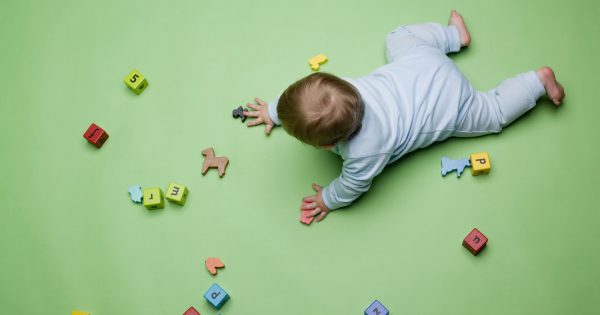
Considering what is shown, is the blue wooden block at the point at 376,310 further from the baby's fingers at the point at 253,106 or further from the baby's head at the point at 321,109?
the baby's fingers at the point at 253,106

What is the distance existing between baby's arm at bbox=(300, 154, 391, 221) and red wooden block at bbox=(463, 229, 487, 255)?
0.24 meters

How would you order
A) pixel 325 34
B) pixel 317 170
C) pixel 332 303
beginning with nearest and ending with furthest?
pixel 332 303 → pixel 317 170 → pixel 325 34

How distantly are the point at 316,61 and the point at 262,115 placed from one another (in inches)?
7.7

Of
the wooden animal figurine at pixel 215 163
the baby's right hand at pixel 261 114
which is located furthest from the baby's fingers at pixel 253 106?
the wooden animal figurine at pixel 215 163

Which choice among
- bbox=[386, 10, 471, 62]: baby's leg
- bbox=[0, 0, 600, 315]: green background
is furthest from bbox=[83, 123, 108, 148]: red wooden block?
bbox=[386, 10, 471, 62]: baby's leg

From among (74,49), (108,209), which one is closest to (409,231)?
(108,209)

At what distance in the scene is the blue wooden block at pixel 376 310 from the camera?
45.5 inches

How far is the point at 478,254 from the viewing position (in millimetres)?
1208

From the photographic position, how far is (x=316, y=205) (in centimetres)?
124

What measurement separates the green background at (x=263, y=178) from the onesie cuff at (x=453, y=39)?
0.15 feet

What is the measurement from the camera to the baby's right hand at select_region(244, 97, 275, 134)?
1315 mm

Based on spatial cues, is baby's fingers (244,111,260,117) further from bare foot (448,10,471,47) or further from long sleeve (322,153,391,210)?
bare foot (448,10,471,47)

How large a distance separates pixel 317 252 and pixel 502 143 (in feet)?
1.61

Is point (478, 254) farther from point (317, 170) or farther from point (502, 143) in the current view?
point (317, 170)
